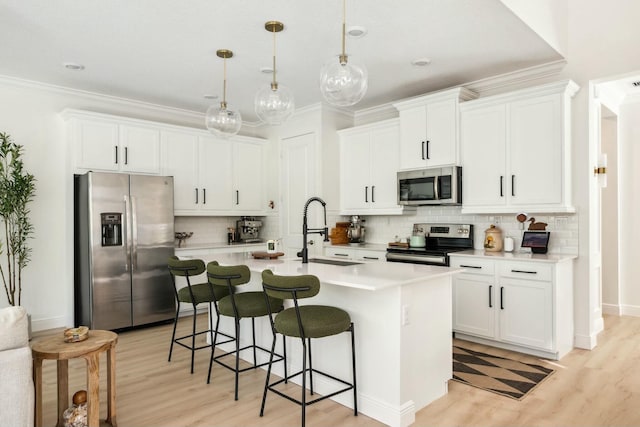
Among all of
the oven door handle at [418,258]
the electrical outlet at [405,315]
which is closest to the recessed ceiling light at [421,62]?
the oven door handle at [418,258]

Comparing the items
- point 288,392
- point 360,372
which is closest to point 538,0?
point 360,372

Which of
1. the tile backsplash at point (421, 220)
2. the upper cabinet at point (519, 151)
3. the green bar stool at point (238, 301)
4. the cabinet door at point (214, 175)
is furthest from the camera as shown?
the cabinet door at point (214, 175)

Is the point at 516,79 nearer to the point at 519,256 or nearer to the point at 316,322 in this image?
the point at 519,256

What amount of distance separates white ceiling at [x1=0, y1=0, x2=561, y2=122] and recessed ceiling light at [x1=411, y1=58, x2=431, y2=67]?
0.23 ft

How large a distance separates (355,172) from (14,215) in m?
4.02

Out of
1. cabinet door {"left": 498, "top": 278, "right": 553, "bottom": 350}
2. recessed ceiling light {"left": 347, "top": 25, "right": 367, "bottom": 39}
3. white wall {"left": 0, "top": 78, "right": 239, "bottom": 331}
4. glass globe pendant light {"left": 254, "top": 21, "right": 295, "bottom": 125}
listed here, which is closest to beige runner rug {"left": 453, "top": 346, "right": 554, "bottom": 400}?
cabinet door {"left": 498, "top": 278, "right": 553, "bottom": 350}

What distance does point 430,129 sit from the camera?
4867mm

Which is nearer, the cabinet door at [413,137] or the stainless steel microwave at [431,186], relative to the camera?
the stainless steel microwave at [431,186]

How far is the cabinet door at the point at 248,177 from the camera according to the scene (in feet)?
20.9

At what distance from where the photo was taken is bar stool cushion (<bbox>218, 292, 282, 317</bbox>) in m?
3.17

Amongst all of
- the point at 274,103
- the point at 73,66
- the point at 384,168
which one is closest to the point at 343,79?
the point at 274,103

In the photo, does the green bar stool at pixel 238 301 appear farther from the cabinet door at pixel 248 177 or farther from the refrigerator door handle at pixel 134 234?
the cabinet door at pixel 248 177

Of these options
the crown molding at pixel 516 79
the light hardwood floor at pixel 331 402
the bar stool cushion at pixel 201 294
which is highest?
the crown molding at pixel 516 79

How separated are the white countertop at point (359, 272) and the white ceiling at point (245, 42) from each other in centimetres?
192
